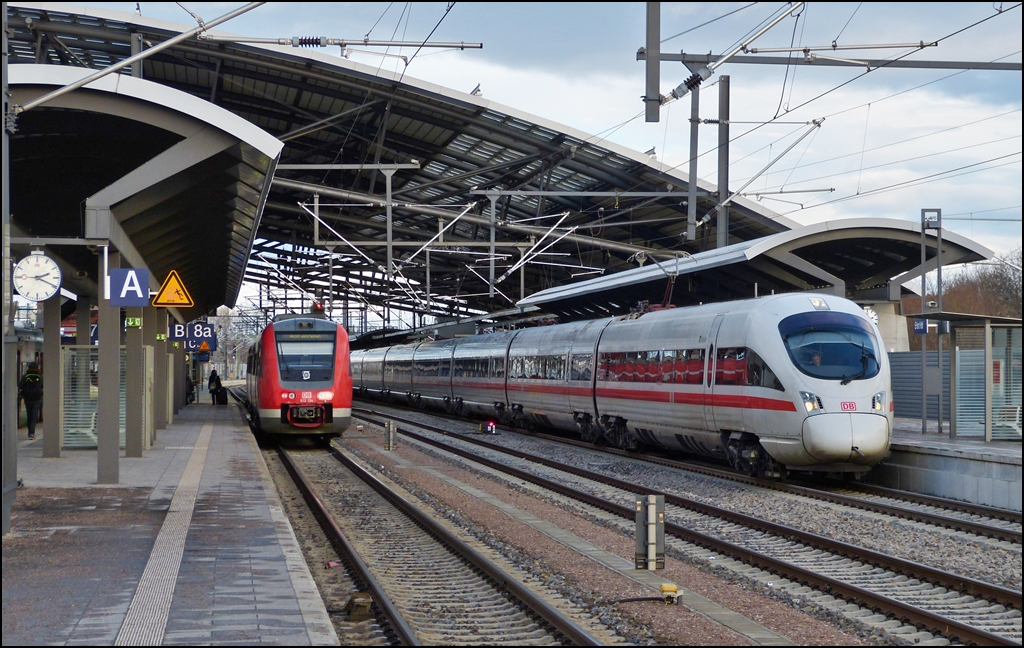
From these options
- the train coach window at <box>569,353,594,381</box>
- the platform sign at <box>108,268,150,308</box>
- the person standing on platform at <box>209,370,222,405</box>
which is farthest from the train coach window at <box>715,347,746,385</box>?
the person standing on platform at <box>209,370,222,405</box>

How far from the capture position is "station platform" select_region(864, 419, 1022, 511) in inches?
550

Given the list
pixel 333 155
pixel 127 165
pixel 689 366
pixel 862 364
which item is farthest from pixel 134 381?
pixel 333 155

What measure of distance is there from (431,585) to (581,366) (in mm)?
15149

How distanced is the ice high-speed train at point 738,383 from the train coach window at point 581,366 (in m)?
0.03

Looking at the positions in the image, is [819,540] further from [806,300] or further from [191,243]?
[191,243]

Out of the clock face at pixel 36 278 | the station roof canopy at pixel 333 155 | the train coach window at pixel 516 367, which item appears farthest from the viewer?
the train coach window at pixel 516 367

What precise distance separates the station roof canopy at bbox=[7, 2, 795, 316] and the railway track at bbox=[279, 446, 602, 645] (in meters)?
5.24

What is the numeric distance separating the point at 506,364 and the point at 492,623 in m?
23.0

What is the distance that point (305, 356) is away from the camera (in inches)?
912

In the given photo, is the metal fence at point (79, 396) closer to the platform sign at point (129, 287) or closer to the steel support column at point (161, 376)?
the platform sign at point (129, 287)

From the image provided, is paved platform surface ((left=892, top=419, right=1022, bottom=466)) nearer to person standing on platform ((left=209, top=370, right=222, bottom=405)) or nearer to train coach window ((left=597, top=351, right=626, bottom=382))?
train coach window ((left=597, top=351, right=626, bottom=382))

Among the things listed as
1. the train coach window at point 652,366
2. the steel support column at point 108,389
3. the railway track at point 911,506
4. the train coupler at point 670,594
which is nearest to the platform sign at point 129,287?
the steel support column at point 108,389

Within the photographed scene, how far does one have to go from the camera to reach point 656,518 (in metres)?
9.63

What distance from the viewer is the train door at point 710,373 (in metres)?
17.0
